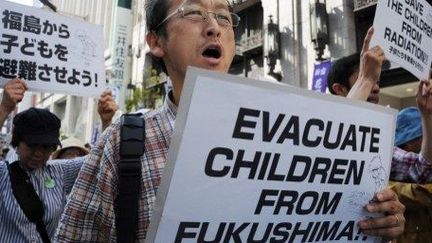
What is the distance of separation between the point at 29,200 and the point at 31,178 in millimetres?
188

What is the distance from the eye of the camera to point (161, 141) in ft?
4.07

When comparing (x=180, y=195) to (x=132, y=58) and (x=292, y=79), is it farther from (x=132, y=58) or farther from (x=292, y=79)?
(x=132, y=58)

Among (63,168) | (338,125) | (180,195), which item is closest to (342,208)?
(338,125)

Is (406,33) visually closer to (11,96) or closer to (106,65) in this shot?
(11,96)

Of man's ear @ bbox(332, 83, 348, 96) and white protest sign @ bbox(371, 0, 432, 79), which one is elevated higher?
white protest sign @ bbox(371, 0, 432, 79)

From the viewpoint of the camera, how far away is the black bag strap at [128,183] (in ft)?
3.55

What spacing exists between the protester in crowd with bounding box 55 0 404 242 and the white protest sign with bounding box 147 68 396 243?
110 millimetres

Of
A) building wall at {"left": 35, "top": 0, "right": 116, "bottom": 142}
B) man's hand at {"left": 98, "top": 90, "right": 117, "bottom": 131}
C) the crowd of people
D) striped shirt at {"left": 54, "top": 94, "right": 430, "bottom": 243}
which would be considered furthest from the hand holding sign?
building wall at {"left": 35, "top": 0, "right": 116, "bottom": 142}

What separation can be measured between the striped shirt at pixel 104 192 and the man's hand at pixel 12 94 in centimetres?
158

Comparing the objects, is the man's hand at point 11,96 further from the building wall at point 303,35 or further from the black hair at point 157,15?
the building wall at point 303,35

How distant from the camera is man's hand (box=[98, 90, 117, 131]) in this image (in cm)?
268

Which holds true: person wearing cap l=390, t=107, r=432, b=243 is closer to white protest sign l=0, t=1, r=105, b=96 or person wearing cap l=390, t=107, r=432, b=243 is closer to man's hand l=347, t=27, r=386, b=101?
man's hand l=347, t=27, r=386, b=101

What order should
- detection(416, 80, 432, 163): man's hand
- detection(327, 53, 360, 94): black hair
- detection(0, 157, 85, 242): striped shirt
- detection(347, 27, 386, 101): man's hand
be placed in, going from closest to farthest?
1. detection(347, 27, 386, 101): man's hand
2. detection(416, 80, 432, 163): man's hand
3. detection(0, 157, 85, 242): striped shirt
4. detection(327, 53, 360, 94): black hair

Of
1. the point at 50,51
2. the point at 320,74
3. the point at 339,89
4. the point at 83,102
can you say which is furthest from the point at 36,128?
the point at 83,102
